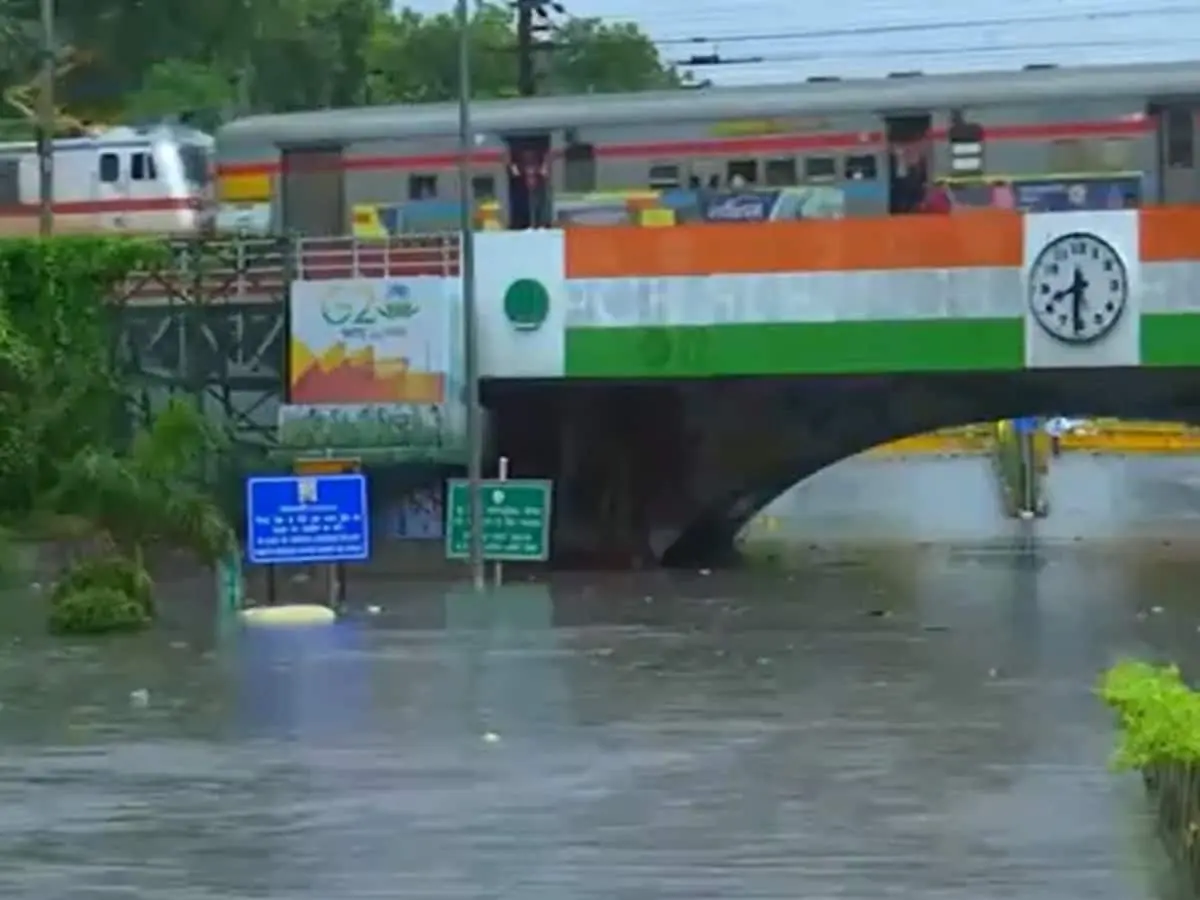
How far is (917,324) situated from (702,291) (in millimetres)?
2848

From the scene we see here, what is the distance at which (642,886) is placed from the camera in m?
12.6

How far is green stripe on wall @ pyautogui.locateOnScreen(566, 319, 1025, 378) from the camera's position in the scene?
38.5m

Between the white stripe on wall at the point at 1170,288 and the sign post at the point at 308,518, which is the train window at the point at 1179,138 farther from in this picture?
the sign post at the point at 308,518

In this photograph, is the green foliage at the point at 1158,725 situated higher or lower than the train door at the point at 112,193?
lower

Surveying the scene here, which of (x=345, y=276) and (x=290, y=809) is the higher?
(x=345, y=276)

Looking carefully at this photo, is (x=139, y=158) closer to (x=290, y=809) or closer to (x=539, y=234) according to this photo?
(x=539, y=234)

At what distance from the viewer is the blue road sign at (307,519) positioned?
3025 cm

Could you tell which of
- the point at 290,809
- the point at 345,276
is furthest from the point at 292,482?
the point at 290,809

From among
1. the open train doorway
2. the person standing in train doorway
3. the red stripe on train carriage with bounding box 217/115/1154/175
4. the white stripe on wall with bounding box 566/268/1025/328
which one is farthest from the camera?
the person standing in train doorway

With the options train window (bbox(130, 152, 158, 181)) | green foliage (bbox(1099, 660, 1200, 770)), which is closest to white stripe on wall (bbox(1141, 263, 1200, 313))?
train window (bbox(130, 152, 158, 181))

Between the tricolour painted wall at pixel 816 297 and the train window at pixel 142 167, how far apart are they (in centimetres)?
1086

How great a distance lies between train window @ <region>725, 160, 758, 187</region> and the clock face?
12.7ft

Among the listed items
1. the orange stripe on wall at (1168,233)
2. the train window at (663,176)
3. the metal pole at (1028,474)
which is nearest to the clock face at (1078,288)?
the orange stripe on wall at (1168,233)

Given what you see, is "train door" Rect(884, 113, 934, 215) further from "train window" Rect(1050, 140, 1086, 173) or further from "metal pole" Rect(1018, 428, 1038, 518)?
"metal pole" Rect(1018, 428, 1038, 518)
